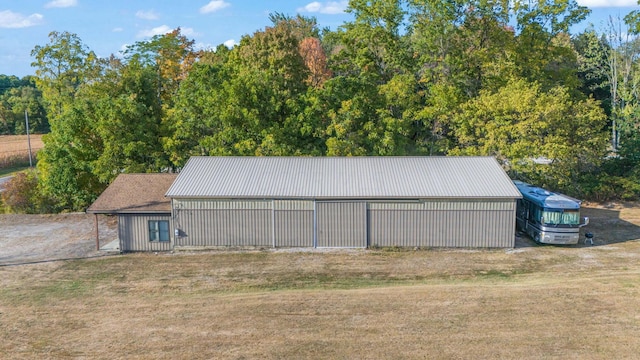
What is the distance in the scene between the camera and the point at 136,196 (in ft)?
81.4

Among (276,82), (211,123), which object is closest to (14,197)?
(211,123)

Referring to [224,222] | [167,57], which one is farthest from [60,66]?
[224,222]

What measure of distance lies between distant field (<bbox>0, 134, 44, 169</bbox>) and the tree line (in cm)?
3136

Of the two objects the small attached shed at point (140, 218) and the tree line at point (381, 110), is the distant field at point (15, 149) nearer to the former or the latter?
the tree line at point (381, 110)

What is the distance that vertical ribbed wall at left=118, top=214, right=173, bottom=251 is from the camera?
938 inches

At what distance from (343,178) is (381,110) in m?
9.12

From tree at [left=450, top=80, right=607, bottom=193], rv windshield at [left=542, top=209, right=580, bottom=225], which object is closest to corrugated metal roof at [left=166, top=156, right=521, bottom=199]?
rv windshield at [left=542, top=209, right=580, bottom=225]

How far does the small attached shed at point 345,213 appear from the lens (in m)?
23.6

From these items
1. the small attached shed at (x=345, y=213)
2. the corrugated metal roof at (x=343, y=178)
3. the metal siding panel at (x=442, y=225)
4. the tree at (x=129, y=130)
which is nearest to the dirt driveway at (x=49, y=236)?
the tree at (x=129, y=130)

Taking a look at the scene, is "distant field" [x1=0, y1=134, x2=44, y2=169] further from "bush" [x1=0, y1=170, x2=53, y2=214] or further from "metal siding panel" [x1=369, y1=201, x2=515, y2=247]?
"metal siding panel" [x1=369, y1=201, x2=515, y2=247]

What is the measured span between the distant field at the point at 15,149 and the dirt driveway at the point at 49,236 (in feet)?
122

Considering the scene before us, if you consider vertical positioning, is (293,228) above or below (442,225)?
below

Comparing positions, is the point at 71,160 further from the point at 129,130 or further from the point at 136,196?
the point at 136,196

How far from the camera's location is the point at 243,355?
13.5 metres
